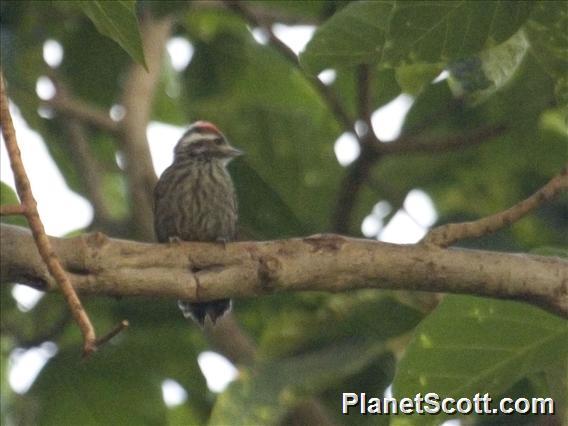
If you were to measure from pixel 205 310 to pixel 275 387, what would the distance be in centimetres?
184

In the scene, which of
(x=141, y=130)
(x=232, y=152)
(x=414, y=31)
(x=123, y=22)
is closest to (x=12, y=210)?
(x=123, y=22)

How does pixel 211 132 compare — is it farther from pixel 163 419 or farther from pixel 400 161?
pixel 163 419

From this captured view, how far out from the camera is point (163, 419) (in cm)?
452

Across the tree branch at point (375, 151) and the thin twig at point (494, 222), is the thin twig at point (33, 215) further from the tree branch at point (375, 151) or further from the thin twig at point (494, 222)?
the tree branch at point (375, 151)

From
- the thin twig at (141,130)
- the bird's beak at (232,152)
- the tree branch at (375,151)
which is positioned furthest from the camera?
the bird's beak at (232,152)

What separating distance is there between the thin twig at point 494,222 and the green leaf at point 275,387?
1.19ft

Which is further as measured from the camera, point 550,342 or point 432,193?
point 432,193

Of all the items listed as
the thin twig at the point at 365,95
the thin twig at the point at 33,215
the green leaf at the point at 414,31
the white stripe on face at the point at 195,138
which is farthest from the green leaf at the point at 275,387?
the white stripe on face at the point at 195,138

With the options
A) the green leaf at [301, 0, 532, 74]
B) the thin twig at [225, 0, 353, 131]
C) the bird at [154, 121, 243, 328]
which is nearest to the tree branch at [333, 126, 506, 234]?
the thin twig at [225, 0, 353, 131]

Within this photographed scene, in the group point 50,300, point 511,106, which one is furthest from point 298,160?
point 50,300

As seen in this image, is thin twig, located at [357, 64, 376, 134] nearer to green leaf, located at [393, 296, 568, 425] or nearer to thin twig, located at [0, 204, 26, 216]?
green leaf, located at [393, 296, 568, 425]

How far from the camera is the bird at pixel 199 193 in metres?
6.00

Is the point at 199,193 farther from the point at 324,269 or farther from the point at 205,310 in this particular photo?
the point at 324,269

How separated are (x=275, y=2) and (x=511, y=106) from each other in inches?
48.4
